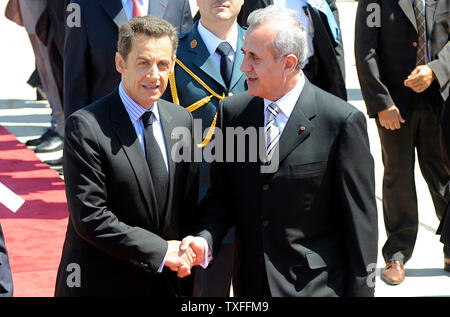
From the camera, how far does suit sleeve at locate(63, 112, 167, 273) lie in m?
3.61

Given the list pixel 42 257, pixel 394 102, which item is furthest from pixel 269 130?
pixel 42 257

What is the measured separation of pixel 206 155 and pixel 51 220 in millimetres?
3121

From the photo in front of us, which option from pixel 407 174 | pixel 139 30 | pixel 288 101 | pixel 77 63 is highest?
pixel 139 30

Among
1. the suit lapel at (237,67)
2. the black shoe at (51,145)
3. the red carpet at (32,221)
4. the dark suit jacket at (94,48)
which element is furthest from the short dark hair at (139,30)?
the black shoe at (51,145)

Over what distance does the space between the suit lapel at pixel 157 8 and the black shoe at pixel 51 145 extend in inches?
180

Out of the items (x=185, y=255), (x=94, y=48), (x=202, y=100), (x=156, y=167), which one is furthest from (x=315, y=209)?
(x=94, y=48)

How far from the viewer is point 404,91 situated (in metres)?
6.10

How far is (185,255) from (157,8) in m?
2.12

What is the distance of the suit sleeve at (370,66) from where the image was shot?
19.8 ft

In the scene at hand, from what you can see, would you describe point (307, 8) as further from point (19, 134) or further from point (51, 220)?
point (19, 134)

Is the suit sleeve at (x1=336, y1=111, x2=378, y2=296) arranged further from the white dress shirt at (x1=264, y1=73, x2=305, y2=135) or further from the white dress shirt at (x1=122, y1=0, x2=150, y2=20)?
the white dress shirt at (x1=122, y1=0, x2=150, y2=20)

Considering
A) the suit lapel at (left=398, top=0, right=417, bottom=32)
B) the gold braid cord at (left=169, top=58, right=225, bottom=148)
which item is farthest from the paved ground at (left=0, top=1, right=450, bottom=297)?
the gold braid cord at (left=169, top=58, right=225, bottom=148)

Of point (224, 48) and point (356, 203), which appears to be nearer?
point (356, 203)

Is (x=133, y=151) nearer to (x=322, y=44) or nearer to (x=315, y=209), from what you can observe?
(x=315, y=209)
